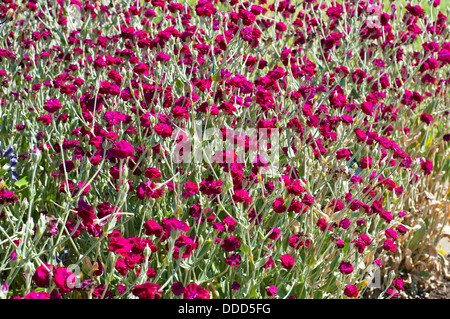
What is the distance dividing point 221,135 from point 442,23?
92.4 inches

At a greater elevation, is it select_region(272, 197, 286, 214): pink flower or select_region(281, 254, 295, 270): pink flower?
select_region(272, 197, 286, 214): pink flower

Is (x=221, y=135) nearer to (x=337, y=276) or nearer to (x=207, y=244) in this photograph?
(x=207, y=244)

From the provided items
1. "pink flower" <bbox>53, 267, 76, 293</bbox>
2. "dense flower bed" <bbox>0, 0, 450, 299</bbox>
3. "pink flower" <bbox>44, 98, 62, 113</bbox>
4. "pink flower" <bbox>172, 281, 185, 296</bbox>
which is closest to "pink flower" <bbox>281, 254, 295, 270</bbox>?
"dense flower bed" <bbox>0, 0, 450, 299</bbox>

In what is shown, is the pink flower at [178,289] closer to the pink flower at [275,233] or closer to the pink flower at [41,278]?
the pink flower at [41,278]

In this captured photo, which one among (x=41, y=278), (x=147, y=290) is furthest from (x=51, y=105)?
(x=147, y=290)

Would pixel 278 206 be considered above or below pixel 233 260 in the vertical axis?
above

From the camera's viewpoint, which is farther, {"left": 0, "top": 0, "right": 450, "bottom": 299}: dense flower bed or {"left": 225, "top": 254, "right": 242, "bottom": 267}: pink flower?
{"left": 225, "top": 254, "right": 242, "bottom": 267}: pink flower

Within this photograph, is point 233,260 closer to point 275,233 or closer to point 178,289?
point 275,233

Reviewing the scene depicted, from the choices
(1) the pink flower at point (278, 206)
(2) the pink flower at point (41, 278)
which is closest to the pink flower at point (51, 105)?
(2) the pink flower at point (41, 278)

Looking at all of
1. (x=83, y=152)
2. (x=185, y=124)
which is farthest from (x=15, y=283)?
(x=185, y=124)

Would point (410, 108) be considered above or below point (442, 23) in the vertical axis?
below

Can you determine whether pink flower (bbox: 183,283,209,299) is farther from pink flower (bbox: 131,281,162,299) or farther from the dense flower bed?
pink flower (bbox: 131,281,162,299)

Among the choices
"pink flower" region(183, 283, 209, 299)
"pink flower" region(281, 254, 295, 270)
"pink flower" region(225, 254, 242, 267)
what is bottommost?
"pink flower" region(281, 254, 295, 270)
